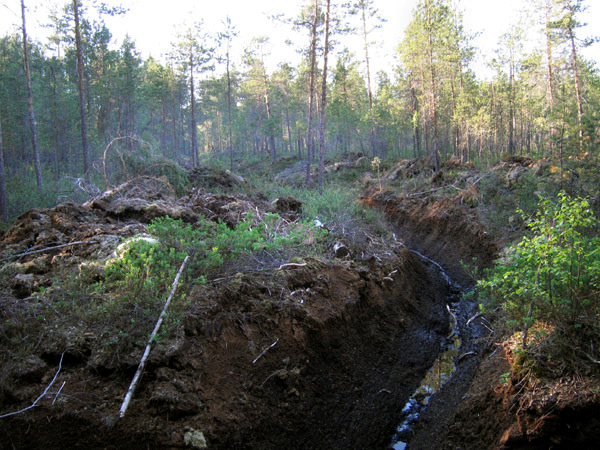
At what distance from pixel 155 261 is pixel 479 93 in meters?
27.9

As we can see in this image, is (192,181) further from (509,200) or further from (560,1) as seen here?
(560,1)

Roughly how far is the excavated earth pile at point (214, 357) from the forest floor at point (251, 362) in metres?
0.02

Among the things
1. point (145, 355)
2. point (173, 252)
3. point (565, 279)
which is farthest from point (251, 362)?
point (565, 279)

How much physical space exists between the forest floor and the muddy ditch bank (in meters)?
0.02

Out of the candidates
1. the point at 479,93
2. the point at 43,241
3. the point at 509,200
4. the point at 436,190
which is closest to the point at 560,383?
the point at 43,241

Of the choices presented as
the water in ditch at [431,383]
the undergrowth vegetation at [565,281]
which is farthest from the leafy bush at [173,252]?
the undergrowth vegetation at [565,281]

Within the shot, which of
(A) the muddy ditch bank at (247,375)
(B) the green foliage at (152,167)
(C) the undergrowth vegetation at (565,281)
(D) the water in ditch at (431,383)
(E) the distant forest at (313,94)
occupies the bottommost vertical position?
(D) the water in ditch at (431,383)

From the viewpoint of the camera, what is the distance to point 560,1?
744 inches

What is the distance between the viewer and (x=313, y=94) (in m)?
23.4

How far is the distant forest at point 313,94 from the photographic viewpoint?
550 inches

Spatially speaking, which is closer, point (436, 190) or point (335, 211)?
point (335, 211)

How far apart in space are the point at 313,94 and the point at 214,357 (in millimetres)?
21629

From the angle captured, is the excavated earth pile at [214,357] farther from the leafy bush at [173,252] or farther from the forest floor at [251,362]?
the leafy bush at [173,252]

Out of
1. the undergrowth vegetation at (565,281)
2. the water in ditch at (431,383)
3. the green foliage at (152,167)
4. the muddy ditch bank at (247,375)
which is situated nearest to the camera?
the muddy ditch bank at (247,375)
